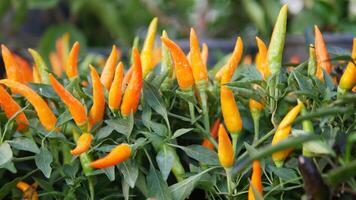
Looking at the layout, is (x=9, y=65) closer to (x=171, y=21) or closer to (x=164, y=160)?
(x=164, y=160)

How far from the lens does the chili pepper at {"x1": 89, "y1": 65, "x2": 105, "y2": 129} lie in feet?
2.23

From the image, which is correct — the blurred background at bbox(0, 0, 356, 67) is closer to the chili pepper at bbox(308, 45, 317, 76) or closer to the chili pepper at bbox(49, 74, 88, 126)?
the chili pepper at bbox(308, 45, 317, 76)

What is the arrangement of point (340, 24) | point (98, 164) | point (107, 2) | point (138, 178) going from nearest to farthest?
point (98, 164), point (138, 178), point (340, 24), point (107, 2)

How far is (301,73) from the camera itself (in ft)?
2.35

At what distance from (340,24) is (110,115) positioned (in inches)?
61.9

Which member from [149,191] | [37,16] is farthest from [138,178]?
[37,16]

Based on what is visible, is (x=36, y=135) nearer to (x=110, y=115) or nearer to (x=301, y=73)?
(x=110, y=115)

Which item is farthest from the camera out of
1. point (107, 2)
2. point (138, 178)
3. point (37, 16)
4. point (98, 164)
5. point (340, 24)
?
point (37, 16)

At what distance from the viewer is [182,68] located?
71cm

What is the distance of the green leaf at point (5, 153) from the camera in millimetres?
624

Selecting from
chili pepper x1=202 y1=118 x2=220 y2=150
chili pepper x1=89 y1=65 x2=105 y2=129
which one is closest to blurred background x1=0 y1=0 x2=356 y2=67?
chili pepper x1=202 y1=118 x2=220 y2=150

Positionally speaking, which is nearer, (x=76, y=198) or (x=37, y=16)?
(x=76, y=198)

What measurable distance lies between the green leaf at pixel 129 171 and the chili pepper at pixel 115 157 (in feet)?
0.07

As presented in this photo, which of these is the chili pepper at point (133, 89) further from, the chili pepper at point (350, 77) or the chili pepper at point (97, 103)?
the chili pepper at point (350, 77)
